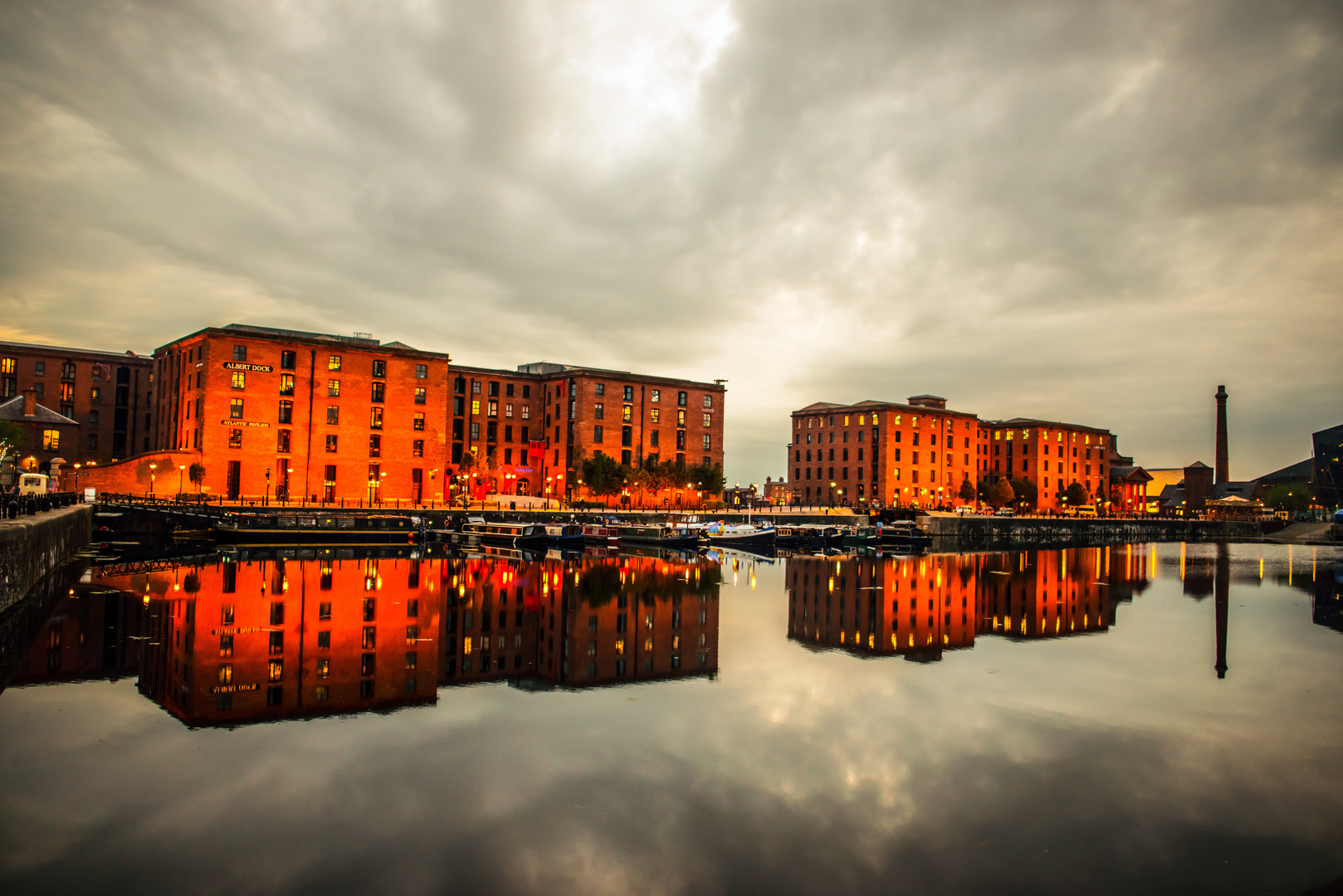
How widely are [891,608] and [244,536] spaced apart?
46.6 m

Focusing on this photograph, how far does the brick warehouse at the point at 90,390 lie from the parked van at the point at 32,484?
151 ft

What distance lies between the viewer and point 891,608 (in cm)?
3316

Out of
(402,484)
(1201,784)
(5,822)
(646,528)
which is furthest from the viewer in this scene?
(402,484)

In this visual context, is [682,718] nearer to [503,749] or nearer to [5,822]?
[503,749]

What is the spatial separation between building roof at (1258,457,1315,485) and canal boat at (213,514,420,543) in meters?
208

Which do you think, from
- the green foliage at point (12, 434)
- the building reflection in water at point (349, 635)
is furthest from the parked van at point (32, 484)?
the green foliage at point (12, 434)

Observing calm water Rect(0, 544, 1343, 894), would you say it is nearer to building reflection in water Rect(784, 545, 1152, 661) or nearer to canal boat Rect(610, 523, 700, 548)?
building reflection in water Rect(784, 545, 1152, 661)

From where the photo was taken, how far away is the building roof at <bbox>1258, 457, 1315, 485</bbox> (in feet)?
618

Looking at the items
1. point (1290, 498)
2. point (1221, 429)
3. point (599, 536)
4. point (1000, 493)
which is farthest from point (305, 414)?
point (1290, 498)

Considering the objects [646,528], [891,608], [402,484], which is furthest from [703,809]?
[402,484]

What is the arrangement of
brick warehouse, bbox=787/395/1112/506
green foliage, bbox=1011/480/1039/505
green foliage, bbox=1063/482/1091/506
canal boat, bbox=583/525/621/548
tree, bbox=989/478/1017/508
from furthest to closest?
green foliage, bbox=1063/482/1091/506 < green foliage, bbox=1011/480/1039/505 < tree, bbox=989/478/1017/508 < brick warehouse, bbox=787/395/1112/506 < canal boat, bbox=583/525/621/548

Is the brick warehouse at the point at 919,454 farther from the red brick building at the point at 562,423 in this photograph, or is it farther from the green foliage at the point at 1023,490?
the red brick building at the point at 562,423

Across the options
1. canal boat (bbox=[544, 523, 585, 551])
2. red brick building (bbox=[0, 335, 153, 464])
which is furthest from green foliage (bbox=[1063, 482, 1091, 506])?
red brick building (bbox=[0, 335, 153, 464])

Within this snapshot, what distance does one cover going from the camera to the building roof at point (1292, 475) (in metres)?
188
